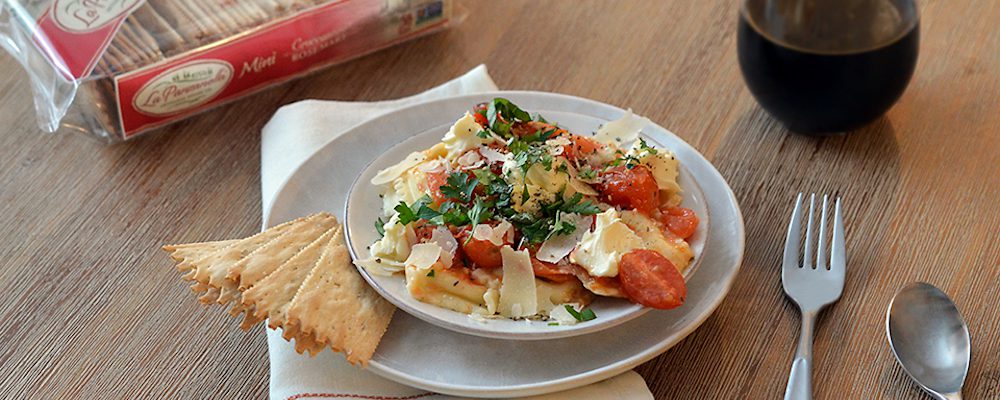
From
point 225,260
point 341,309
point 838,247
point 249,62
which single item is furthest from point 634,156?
point 249,62

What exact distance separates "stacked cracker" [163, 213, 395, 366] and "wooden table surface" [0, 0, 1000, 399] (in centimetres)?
16

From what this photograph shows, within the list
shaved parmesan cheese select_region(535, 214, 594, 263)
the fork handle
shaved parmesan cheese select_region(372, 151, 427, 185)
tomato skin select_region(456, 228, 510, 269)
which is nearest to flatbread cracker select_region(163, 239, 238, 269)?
shaved parmesan cheese select_region(372, 151, 427, 185)

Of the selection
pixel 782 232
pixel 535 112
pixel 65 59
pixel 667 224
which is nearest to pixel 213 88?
pixel 65 59

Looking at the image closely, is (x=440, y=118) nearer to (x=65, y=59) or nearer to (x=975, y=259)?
(x=65, y=59)

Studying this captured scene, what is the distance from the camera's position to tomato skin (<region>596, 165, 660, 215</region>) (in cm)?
141

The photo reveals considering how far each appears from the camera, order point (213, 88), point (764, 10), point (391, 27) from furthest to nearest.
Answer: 1. point (391, 27)
2. point (213, 88)
3. point (764, 10)

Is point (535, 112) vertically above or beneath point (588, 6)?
above

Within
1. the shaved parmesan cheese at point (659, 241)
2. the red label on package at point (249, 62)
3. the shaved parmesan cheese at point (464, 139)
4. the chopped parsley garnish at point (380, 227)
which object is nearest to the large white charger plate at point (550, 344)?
the shaved parmesan cheese at point (659, 241)

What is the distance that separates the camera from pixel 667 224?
56.4 inches

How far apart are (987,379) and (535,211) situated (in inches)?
26.1

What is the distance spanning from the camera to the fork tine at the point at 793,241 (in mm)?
1512

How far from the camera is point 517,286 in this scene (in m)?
1.32

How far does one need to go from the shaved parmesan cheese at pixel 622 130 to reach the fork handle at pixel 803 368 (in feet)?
1.27

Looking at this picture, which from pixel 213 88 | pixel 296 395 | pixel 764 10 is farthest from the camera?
pixel 213 88
